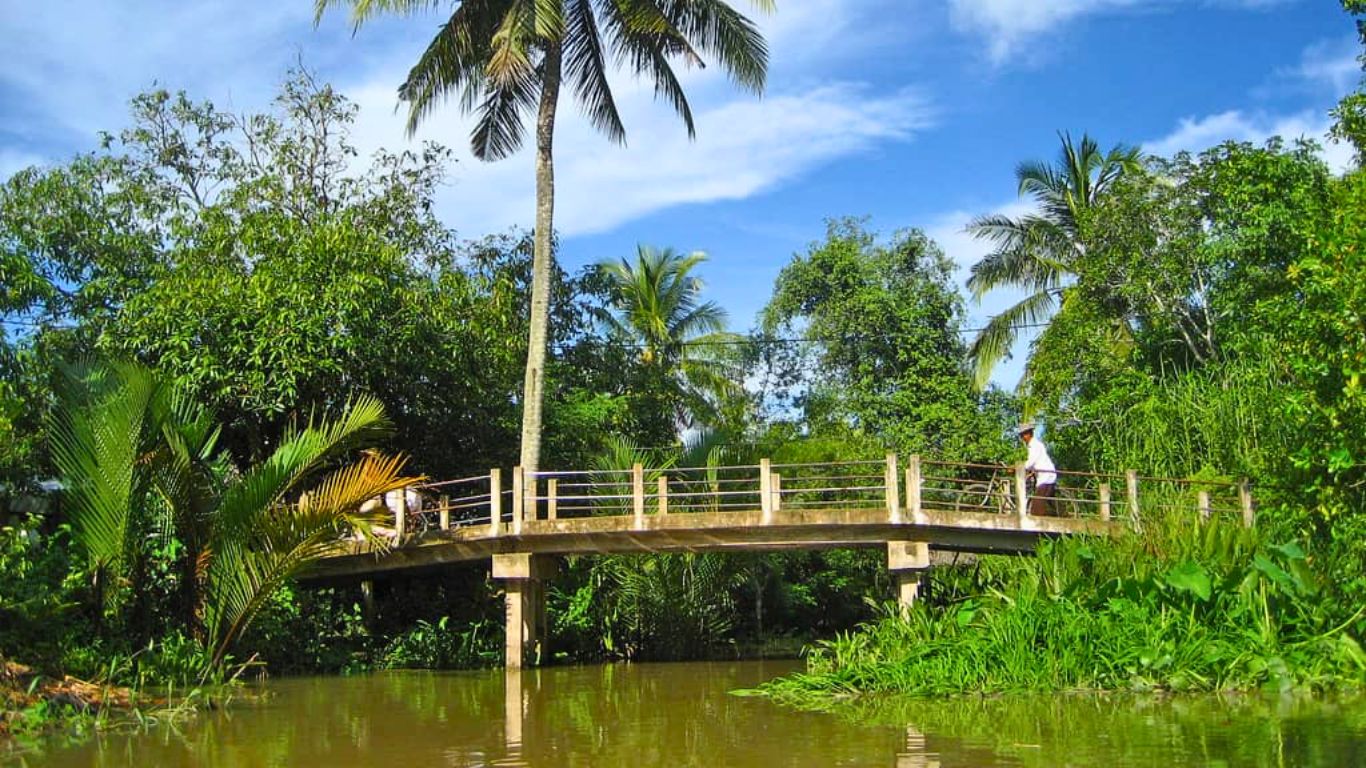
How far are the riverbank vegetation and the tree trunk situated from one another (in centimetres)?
39

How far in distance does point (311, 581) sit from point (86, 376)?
707 centimetres

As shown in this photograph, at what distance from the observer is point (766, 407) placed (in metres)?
30.8

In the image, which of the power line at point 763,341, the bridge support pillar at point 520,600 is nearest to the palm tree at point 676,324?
the power line at point 763,341

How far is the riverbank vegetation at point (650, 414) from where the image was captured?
11484 mm

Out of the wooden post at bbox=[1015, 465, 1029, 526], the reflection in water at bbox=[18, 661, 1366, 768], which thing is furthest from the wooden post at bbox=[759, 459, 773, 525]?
the reflection in water at bbox=[18, 661, 1366, 768]

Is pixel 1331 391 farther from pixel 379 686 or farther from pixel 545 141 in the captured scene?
pixel 545 141

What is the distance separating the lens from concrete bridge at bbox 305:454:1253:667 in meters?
16.8

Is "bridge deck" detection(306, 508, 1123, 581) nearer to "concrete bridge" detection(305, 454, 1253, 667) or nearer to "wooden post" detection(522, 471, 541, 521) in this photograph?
"concrete bridge" detection(305, 454, 1253, 667)

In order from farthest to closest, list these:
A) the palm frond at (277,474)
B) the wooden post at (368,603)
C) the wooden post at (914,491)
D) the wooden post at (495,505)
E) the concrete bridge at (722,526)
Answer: the wooden post at (368,603), the wooden post at (495,505), the concrete bridge at (722,526), the wooden post at (914,491), the palm frond at (277,474)

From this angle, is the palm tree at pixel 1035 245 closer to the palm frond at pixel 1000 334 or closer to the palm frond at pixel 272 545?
the palm frond at pixel 1000 334

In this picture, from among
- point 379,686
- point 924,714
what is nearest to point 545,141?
point 379,686

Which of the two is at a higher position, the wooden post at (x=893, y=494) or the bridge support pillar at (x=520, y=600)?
the wooden post at (x=893, y=494)

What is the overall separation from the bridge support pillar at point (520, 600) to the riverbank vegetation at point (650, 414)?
158 centimetres

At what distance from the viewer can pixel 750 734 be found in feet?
33.1
